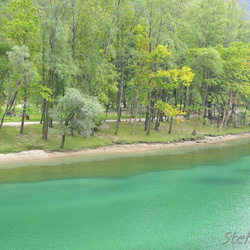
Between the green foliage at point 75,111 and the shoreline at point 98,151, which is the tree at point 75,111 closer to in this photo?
the green foliage at point 75,111

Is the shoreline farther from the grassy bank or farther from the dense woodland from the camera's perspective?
the dense woodland

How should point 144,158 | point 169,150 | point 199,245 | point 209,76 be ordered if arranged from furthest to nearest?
point 209,76 < point 169,150 < point 144,158 < point 199,245

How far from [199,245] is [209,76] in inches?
1546

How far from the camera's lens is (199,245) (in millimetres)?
13000

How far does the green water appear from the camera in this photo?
13438 millimetres

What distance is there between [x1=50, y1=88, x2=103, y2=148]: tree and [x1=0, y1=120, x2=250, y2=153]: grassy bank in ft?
5.52

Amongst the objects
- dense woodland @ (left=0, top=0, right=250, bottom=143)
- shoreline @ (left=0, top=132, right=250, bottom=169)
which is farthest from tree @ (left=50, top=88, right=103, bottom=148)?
shoreline @ (left=0, top=132, right=250, bottom=169)

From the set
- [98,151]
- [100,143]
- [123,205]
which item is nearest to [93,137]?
[100,143]

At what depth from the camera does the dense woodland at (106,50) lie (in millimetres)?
29281

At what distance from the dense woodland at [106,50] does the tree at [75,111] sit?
75cm

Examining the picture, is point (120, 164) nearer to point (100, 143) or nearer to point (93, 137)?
point (100, 143)

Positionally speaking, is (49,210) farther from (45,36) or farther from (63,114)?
(45,36)

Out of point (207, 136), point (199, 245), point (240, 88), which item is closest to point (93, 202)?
point (199, 245)

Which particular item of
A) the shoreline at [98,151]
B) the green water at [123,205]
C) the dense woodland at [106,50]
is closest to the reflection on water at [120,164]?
the green water at [123,205]
